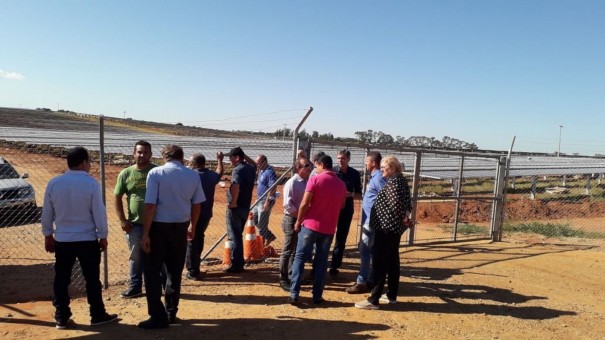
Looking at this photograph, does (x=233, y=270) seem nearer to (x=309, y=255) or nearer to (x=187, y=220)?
(x=309, y=255)

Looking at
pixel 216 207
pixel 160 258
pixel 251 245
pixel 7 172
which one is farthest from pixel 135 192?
pixel 216 207

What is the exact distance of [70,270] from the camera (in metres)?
4.29

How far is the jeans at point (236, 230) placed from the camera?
6.35 meters

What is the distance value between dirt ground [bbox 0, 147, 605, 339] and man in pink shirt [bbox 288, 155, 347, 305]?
1.60ft

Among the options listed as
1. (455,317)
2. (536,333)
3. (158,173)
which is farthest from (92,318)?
(536,333)

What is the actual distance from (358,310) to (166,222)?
8.04 feet

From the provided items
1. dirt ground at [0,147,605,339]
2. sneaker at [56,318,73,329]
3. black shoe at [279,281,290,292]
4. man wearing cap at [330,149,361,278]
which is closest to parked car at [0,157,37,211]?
dirt ground at [0,147,605,339]

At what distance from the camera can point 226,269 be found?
659 cm

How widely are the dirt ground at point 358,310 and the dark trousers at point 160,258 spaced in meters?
0.26

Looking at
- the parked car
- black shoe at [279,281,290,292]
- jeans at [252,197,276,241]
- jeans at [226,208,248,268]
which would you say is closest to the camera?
black shoe at [279,281,290,292]

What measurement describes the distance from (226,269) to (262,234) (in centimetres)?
111

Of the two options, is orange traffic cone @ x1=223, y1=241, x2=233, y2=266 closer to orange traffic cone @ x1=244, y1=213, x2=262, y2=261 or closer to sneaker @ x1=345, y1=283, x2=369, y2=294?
orange traffic cone @ x1=244, y1=213, x2=262, y2=261

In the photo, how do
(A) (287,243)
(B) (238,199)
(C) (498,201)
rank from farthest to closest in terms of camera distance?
(C) (498,201) < (B) (238,199) < (A) (287,243)

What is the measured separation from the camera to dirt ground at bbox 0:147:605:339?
4.55 meters
